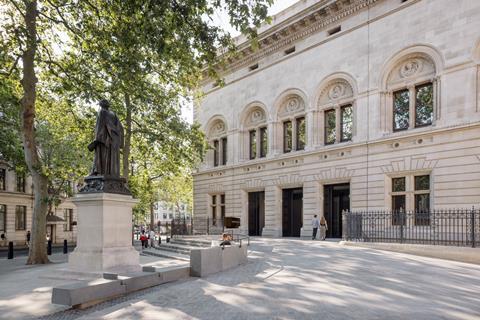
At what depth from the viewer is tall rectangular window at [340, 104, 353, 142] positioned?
75.7ft

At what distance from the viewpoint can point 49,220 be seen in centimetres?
3847

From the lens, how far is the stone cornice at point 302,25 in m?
22.6

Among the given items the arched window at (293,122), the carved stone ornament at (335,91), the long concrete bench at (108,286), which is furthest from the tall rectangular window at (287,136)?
the long concrete bench at (108,286)

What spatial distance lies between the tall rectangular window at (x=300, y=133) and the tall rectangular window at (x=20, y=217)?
30.0 meters

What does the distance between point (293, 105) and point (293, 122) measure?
119 centimetres

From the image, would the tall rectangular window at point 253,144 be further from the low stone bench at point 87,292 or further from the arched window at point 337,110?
the low stone bench at point 87,292

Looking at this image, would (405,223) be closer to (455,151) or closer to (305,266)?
(455,151)

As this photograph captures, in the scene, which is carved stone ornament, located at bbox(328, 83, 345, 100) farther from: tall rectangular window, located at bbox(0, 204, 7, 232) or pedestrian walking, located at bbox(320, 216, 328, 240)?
tall rectangular window, located at bbox(0, 204, 7, 232)

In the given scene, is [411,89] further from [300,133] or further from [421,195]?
[300,133]

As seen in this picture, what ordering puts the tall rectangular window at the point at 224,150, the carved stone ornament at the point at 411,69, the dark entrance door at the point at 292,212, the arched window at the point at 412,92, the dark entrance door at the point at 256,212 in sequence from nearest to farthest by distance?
1. the carved stone ornament at the point at 411,69
2. the arched window at the point at 412,92
3. the dark entrance door at the point at 292,212
4. the dark entrance door at the point at 256,212
5. the tall rectangular window at the point at 224,150

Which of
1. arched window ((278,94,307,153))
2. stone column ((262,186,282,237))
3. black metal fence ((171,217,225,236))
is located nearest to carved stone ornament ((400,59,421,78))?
arched window ((278,94,307,153))

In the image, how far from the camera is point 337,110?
923 inches

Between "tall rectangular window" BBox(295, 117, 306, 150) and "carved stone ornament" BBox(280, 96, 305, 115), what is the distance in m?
0.69

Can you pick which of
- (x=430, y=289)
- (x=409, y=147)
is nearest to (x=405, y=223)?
(x=409, y=147)
